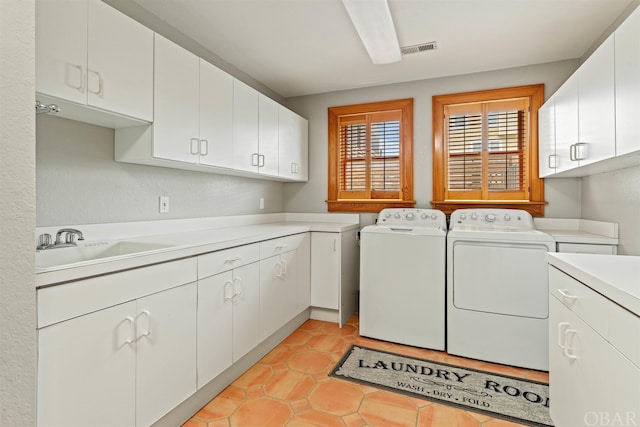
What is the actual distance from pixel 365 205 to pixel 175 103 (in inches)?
83.0

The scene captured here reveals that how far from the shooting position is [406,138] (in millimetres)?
3332

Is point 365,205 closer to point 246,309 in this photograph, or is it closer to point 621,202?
point 246,309

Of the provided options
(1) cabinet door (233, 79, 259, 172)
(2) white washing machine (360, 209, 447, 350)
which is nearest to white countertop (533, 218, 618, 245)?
(2) white washing machine (360, 209, 447, 350)

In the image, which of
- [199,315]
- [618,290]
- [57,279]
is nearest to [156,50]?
[57,279]

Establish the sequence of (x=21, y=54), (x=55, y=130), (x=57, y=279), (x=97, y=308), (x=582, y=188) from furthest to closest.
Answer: (x=582, y=188) → (x=55, y=130) → (x=97, y=308) → (x=57, y=279) → (x=21, y=54)

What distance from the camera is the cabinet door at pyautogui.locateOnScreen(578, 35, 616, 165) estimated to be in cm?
152

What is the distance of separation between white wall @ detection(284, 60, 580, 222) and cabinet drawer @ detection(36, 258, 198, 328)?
2225 millimetres

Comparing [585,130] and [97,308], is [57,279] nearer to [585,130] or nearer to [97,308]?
[97,308]

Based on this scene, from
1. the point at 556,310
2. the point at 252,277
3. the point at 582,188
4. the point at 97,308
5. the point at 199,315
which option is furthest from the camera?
the point at 582,188

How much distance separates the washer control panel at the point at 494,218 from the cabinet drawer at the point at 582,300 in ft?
4.47

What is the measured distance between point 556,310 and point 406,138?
2.21 m

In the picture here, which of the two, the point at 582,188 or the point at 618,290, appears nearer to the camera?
the point at 618,290

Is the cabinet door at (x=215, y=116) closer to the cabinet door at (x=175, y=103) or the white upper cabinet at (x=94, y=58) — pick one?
the cabinet door at (x=175, y=103)

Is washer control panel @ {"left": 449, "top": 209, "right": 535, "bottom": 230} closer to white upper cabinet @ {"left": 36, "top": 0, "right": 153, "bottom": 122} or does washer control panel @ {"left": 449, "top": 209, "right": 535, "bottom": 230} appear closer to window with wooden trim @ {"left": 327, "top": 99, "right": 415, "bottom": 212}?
window with wooden trim @ {"left": 327, "top": 99, "right": 415, "bottom": 212}
